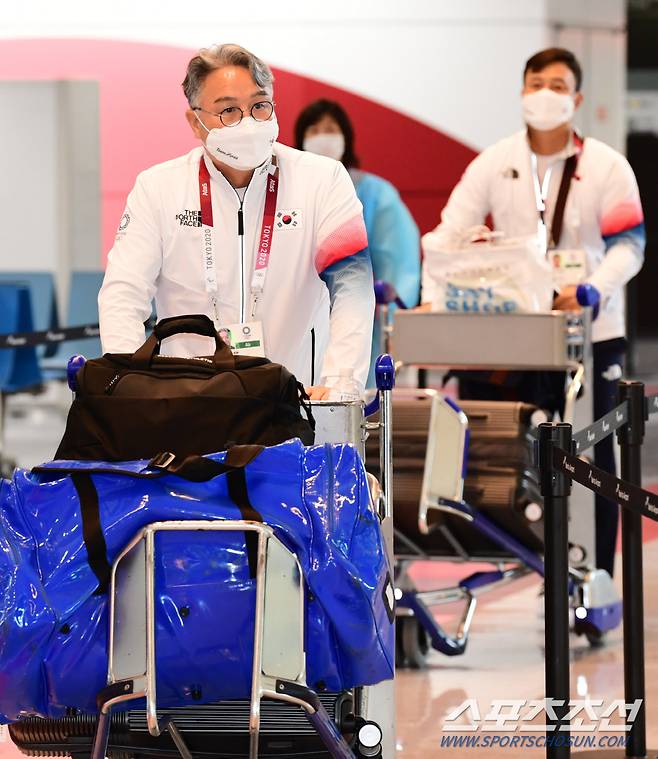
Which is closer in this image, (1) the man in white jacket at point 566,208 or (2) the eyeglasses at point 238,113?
(2) the eyeglasses at point 238,113

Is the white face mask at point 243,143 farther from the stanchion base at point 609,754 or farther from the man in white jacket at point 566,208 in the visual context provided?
the man in white jacket at point 566,208

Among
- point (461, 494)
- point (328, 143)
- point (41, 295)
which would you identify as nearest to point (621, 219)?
point (461, 494)

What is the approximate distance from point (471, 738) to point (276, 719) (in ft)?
4.88

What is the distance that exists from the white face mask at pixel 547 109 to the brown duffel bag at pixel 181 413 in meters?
3.08

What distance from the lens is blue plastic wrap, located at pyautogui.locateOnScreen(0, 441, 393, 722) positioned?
8.52ft

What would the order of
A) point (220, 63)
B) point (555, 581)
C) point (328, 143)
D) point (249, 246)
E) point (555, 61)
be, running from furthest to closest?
point (328, 143)
point (555, 61)
point (249, 246)
point (220, 63)
point (555, 581)

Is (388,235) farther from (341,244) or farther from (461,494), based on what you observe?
(341,244)

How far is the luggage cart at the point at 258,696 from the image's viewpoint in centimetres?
258

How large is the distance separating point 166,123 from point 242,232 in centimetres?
685

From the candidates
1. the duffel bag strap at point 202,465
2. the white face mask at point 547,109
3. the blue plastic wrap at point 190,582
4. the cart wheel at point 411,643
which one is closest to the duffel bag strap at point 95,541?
the blue plastic wrap at point 190,582

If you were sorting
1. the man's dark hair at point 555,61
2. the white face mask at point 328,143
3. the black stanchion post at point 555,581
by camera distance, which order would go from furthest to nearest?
1. the white face mask at point 328,143
2. the man's dark hair at point 555,61
3. the black stanchion post at point 555,581

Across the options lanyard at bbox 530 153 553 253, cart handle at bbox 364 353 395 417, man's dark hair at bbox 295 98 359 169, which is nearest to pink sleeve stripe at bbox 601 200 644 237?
lanyard at bbox 530 153 553 253

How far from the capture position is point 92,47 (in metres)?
10.4

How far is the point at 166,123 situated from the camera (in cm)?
1036
